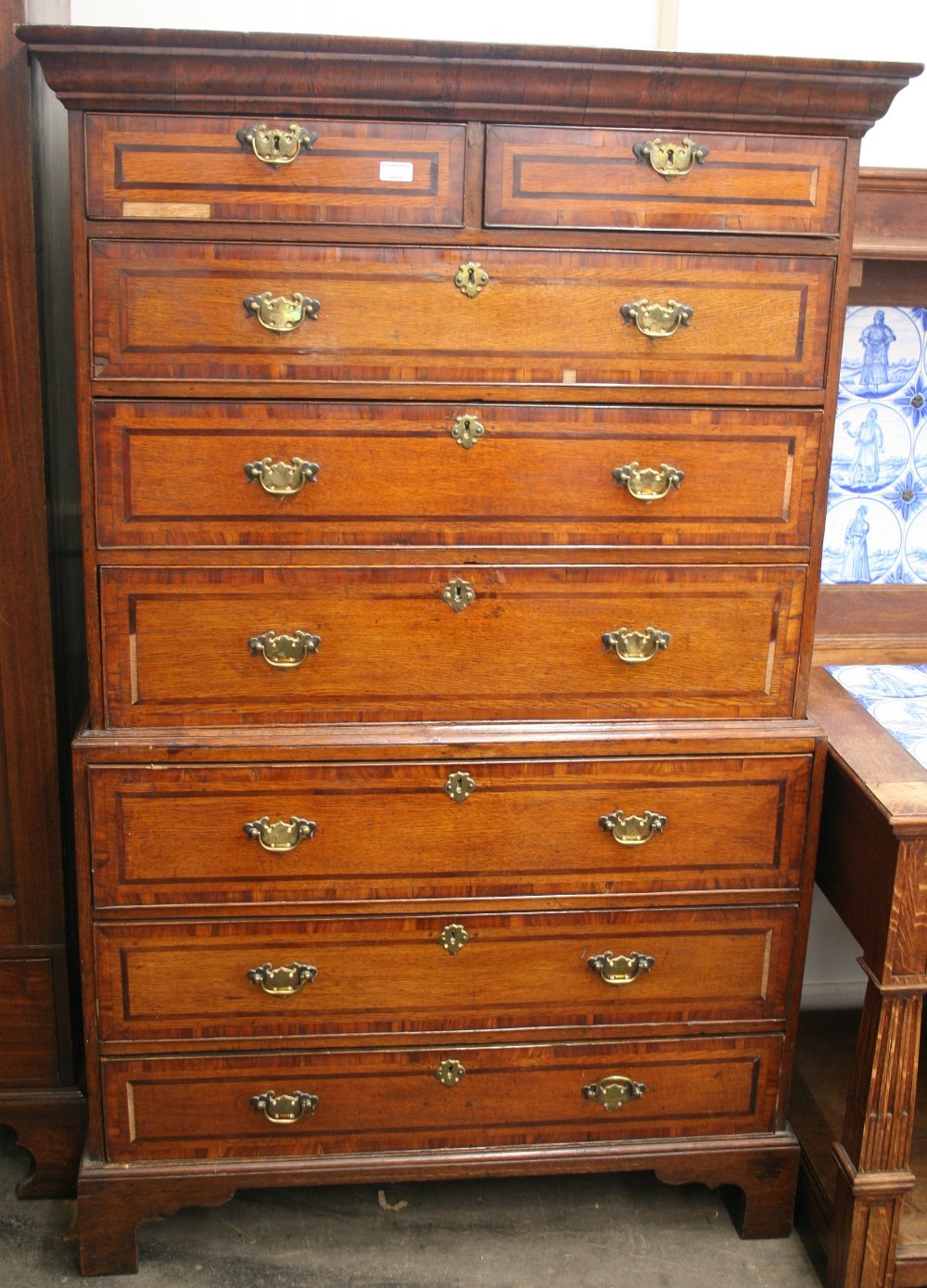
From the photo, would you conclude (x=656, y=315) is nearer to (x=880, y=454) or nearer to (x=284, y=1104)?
(x=880, y=454)

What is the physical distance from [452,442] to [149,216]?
0.55m

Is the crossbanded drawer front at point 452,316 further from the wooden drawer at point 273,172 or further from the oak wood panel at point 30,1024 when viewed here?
the oak wood panel at point 30,1024

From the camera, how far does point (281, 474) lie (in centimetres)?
198

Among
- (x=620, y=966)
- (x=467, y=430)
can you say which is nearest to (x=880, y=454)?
(x=467, y=430)

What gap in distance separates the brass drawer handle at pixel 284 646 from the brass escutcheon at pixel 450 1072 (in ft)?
2.53

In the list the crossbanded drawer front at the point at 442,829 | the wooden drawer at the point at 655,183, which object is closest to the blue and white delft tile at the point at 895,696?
the crossbanded drawer front at the point at 442,829

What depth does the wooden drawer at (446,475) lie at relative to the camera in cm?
197

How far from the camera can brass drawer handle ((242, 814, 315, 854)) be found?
211cm

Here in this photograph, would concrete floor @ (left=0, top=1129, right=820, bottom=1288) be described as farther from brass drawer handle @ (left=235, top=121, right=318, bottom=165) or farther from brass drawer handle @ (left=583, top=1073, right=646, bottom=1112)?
brass drawer handle @ (left=235, top=121, right=318, bottom=165)

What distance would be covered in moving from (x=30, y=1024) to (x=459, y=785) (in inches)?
38.5

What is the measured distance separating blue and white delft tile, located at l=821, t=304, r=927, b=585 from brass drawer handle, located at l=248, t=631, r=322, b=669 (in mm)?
1208

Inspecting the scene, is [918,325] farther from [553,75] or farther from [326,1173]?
[326,1173]

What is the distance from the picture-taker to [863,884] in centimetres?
210

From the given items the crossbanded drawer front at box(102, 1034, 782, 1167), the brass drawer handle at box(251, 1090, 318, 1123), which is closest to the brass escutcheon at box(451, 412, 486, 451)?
the crossbanded drawer front at box(102, 1034, 782, 1167)
